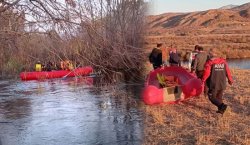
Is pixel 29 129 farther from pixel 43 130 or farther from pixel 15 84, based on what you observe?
pixel 15 84

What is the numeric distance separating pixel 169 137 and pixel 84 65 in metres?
2.51

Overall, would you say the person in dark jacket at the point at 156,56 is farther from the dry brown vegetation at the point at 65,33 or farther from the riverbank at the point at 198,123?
the dry brown vegetation at the point at 65,33

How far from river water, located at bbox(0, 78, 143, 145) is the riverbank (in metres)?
0.44

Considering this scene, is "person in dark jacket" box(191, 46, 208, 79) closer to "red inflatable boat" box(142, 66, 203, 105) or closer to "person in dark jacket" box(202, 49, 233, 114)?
"red inflatable boat" box(142, 66, 203, 105)

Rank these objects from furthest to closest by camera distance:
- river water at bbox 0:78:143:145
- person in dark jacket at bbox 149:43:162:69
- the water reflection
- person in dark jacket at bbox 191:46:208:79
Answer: the water reflection < person in dark jacket at bbox 149:43:162:69 < person in dark jacket at bbox 191:46:208:79 < river water at bbox 0:78:143:145

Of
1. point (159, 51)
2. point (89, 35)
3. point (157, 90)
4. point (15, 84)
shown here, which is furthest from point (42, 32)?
point (15, 84)

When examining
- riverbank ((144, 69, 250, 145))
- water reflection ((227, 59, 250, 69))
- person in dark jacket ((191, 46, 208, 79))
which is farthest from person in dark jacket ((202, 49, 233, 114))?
water reflection ((227, 59, 250, 69))

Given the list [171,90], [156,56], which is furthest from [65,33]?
[156,56]

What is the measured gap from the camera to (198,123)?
36.0 ft

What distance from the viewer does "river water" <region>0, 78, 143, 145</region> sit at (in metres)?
10.5

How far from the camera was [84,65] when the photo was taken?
8898 mm

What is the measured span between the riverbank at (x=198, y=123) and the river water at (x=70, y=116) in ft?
1.45

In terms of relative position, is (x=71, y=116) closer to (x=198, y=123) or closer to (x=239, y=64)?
(x=198, y=123)

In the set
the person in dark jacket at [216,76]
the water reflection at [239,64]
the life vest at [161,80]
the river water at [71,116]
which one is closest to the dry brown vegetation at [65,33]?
the river water at [71,116]
